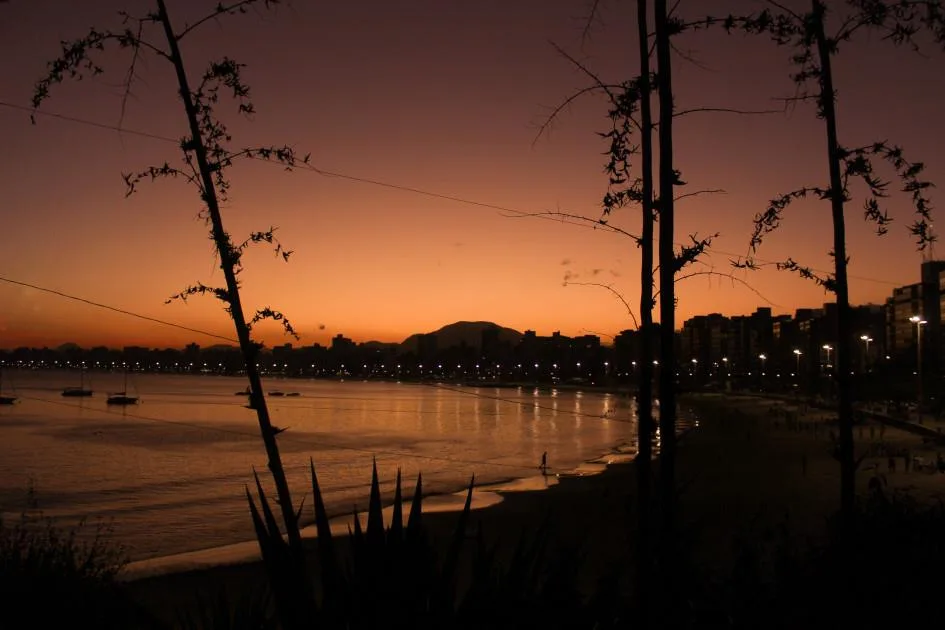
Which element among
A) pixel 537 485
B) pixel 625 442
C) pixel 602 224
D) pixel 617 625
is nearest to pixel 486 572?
pixel 617 625

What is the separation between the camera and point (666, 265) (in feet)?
23.5

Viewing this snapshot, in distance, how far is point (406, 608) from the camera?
423 cm

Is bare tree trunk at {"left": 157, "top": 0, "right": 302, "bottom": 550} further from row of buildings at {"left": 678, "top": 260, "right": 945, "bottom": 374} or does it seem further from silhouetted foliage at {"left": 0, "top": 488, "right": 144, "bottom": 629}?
row of buildings at {"left": 678, "top": 260, "right": 945, "bottom": 374}

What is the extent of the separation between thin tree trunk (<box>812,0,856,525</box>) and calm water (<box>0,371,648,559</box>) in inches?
395

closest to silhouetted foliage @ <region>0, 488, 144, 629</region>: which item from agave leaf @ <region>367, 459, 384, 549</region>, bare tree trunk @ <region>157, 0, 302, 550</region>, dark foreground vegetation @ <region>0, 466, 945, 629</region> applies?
dark foreground vegetation @ <region>0, 466, 945, 629</region>

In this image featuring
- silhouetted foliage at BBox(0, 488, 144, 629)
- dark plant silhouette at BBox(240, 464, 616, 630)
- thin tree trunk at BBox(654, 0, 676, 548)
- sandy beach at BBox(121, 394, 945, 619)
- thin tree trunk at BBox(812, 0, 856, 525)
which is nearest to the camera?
dark plant silhouette at BBox(240, 464, 616, 630)

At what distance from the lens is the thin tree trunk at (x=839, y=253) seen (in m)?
10.6

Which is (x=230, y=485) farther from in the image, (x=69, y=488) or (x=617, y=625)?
(x=617, y=625)

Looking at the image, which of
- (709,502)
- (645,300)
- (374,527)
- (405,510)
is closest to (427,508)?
(405,510)

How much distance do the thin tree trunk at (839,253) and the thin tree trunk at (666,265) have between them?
14.6 feet

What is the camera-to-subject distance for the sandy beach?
17359 millimetres

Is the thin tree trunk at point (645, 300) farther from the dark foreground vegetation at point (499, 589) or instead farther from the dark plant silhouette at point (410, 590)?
the dark plant silhouette at point (410, 590)

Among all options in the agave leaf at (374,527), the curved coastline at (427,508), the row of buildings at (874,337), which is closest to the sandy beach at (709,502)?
the curved coastline at (427,508)

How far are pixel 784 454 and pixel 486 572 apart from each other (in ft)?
131
